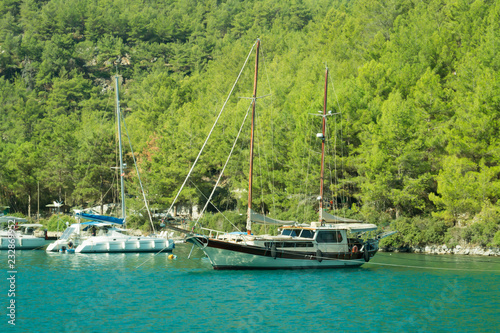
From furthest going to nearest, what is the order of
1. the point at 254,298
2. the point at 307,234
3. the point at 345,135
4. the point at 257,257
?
the point at 345,135 < the point at 307,234 < the point at 257,257 < the point at 254,298

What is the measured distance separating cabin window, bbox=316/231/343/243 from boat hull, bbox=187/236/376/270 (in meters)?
0.87

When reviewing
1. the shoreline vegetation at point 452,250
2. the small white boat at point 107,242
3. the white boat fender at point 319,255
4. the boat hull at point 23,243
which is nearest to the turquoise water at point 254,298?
the white boat fender at point 319,255

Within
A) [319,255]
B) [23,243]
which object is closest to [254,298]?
[319,255]

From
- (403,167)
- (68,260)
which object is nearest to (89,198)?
(68,260)

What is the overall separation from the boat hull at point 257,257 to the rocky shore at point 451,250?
12919 millimetres

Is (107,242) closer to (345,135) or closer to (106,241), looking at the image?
(106,241)

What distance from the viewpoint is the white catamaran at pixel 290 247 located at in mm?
33719

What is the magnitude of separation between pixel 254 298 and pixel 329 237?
11.3 m

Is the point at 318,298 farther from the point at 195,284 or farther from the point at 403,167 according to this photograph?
the point at 403,167

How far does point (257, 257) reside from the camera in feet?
112

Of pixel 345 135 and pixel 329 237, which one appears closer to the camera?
pixel 329 237

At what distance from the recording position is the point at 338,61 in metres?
73.1

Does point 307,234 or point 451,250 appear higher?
point 307,234

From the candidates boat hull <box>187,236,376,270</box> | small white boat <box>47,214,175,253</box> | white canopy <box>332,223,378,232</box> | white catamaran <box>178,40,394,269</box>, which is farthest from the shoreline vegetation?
small white boat <box>47,214,175,253</box>
